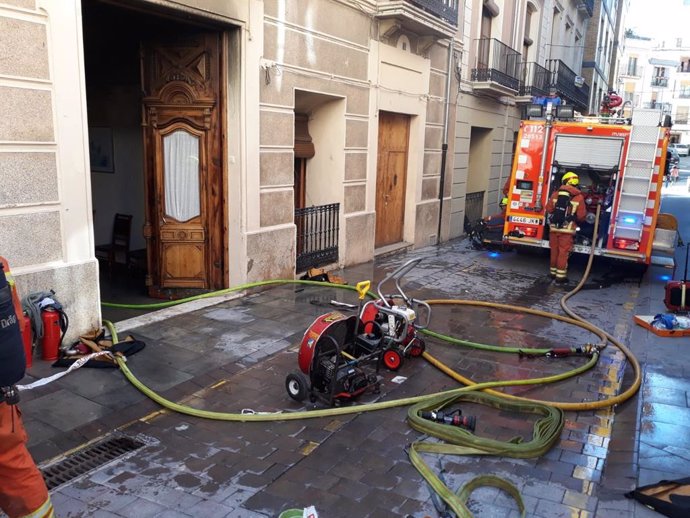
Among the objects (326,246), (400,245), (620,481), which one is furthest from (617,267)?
(620,481)

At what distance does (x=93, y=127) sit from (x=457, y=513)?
30.9 ft

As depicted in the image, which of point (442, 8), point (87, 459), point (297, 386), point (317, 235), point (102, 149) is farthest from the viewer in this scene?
point (442, 8)

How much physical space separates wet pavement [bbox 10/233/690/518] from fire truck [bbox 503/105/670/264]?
10.2ft

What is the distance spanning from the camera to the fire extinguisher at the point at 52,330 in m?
5.59

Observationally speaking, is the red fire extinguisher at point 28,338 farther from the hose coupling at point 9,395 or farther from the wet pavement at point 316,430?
the hose coupling at point 9,395

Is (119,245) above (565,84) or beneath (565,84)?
A: beneath

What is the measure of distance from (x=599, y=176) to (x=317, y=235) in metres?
5.52

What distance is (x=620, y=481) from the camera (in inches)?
162

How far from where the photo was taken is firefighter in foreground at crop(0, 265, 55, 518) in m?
3.12

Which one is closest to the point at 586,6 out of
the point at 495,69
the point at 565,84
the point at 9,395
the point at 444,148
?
the point at 565,84

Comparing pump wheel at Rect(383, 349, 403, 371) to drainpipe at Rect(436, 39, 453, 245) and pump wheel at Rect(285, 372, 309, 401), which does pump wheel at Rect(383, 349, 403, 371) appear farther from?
drainpipe at Rect(436, 39, 453, 245)

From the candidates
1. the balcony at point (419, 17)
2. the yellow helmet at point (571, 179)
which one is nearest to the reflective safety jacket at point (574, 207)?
the yellow helmet at point (571, 179)

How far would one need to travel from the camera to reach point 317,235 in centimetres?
1030

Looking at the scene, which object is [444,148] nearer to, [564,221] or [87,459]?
[564,221]
